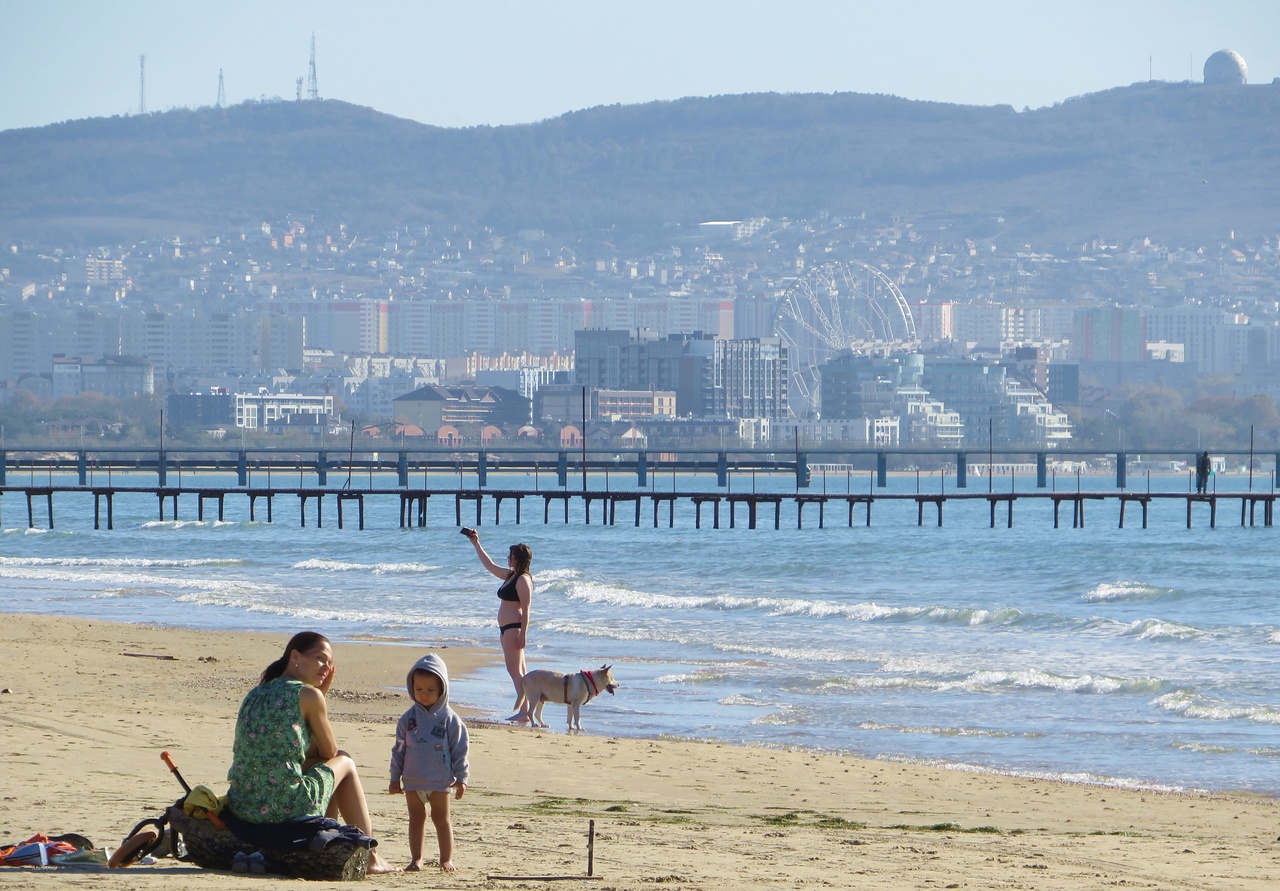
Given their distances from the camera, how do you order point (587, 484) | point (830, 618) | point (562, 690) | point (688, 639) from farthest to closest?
point (587, 484)
point (830, 618)
point (688, 639)
point (562, 690)

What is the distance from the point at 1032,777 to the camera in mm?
11875

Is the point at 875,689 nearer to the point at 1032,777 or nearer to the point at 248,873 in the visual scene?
the point at 1032,777

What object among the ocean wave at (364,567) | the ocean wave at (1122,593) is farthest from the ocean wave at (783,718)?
the ocean wave at (364,567)

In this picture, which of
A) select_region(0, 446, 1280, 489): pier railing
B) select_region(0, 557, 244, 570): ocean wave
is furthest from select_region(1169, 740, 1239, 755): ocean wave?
select_region(0, 446, 1280, 489): pier railing

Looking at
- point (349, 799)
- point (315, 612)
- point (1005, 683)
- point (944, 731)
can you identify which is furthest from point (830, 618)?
point (349, 799)

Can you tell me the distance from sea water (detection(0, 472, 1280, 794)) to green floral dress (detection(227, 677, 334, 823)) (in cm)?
598

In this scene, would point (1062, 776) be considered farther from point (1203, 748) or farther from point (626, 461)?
point (626, 461)

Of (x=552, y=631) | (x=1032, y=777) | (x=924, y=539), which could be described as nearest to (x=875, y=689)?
(x=1032, y=777)

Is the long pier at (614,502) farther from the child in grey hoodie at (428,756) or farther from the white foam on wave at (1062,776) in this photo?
the child in grey hoodie at (428,756)

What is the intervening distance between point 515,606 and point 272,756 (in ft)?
18.9

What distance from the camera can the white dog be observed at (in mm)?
13383

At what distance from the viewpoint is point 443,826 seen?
793 centimetres

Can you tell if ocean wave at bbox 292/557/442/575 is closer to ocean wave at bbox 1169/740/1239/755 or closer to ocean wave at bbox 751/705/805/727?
ocean wave at bbox 751/705/805/727

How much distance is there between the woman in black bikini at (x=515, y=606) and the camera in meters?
13.1
